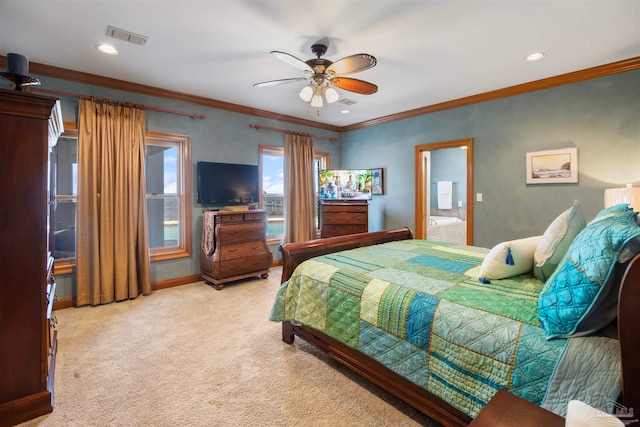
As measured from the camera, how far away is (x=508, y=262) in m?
1.77

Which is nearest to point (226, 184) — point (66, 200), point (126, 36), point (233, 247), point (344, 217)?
point (233, 247)

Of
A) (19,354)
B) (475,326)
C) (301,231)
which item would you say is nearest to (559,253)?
(475,326)

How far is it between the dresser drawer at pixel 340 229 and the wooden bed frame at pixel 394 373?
1517mm

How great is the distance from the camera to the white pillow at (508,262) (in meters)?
1.77

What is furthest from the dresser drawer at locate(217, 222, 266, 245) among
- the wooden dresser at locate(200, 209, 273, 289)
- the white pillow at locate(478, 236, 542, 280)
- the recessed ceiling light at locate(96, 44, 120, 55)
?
the white pillow at locate(478, 236, 542, 280)

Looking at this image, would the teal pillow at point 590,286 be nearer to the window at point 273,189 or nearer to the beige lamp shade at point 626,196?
the beige lamp shade at point 626,196

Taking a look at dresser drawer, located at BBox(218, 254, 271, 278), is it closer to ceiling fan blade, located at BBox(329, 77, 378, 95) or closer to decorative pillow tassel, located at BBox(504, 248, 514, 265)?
ceiling fan blade, located at BBox(329, 77, 378, 95)

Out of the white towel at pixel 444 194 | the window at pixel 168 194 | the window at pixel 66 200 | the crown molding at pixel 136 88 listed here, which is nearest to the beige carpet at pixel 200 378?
the window at pixel 66 200

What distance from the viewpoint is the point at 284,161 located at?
520 cm

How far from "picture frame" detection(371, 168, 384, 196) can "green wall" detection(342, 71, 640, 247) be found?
1.01 feet

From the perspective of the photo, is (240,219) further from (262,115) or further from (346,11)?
(346,11)

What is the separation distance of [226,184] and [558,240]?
391 centimetres

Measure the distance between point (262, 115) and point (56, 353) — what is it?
3.85 m

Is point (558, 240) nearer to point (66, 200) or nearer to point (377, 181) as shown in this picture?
point (377, 181)
